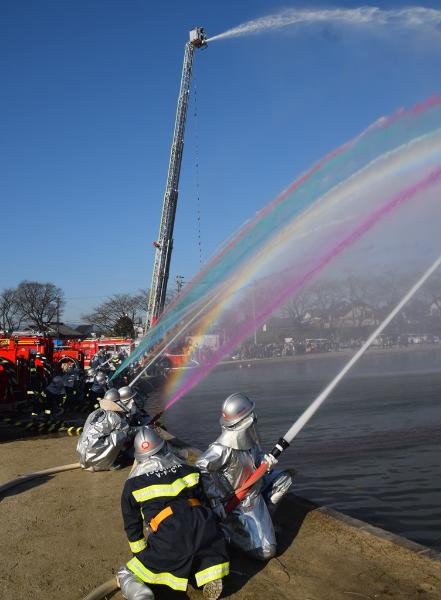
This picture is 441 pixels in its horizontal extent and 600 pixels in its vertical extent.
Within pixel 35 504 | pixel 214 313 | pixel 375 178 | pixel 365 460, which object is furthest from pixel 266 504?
pixel 214 313

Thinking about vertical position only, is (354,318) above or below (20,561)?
above

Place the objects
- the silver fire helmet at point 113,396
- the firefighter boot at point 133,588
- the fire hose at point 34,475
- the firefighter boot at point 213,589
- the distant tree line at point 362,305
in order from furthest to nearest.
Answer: the distant tree line at point 362,305, the silver fire helmet at point 113,396, the fire hose at point 34,475, the firefighter boot at point 213,589, the firefighter boot at point 133,588

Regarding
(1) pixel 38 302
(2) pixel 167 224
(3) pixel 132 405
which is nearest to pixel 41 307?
(1) pixel 38 302

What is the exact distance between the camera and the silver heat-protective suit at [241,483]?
5.41m

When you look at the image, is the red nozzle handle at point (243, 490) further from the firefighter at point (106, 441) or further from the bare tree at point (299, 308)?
the bare tree at point (299, 308)

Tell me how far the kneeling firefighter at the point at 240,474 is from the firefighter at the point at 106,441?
4.38m

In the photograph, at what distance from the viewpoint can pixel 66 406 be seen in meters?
18.9

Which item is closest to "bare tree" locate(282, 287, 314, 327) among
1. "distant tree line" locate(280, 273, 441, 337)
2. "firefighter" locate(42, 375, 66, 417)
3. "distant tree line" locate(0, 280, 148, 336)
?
"distant tree line" locate(280, 273, 441, 337)

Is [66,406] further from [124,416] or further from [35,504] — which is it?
[35,504]

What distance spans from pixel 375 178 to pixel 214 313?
7334mm

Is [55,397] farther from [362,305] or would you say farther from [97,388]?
[362,305]

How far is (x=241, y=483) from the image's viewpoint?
569 centimetres

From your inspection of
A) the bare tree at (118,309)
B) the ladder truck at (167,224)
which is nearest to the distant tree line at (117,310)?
the bare tree at (118,309)

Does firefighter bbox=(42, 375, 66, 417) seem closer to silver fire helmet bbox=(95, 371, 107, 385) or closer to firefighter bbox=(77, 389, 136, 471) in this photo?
silver fire helmet bbox=(95, 371, 107, 385)
